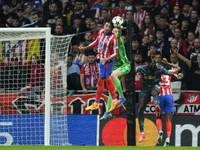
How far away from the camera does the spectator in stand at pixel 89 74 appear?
1010 cm

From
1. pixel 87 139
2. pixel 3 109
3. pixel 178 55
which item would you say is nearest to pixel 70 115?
pixel 87 139

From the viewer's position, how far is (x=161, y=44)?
11.0m

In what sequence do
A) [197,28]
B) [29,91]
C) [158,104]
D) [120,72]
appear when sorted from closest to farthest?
[120,72] → [158,104] → [29,91] → [197,28]

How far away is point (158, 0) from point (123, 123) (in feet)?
15.6

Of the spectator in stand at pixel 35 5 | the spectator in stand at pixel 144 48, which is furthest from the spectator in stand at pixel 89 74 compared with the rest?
the spectator in stand at pixel 35 5

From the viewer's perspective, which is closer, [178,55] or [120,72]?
[120,72]

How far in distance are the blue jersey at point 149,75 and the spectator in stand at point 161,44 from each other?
6.41ft

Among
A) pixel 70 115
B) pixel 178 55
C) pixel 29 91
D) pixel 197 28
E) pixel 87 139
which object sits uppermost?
pixel 197 28

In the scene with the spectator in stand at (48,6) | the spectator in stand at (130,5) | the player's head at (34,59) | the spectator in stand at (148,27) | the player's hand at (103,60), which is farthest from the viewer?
the spectator in stand at (48,6)

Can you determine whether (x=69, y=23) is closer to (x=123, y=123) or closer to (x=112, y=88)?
(x=123, y=123)

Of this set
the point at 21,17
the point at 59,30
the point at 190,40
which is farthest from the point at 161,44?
the point at 21,17

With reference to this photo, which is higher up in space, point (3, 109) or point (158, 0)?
point (158, 0)

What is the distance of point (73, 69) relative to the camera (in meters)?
10.5

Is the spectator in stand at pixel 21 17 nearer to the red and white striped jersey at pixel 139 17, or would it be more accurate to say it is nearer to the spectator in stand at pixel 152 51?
the red and white striped jersey at pixel 139 17
